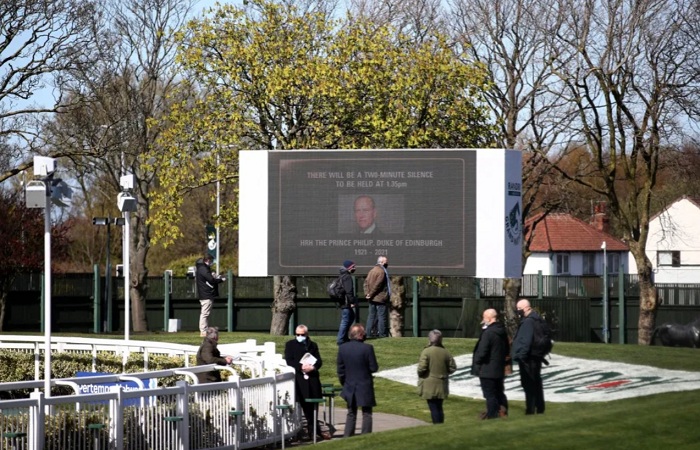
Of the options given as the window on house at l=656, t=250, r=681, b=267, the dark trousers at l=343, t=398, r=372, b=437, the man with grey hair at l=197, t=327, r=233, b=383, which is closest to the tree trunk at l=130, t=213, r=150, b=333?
the man with grey hair at l=197, t=327, r=233, b=383

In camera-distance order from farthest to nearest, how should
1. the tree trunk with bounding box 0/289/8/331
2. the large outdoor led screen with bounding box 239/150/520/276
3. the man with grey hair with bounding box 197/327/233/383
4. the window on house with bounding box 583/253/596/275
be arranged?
1. the window on house with bounding box 583/253/596/275
2. the tree trunk with bounding box 0/289/8/331
3. the large outdoor led screen with bounding box 239/150/520/276
4. the man with grey hair with bounding box 197/327/233/383

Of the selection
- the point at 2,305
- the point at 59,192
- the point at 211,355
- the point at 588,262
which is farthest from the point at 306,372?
the point at 588,262

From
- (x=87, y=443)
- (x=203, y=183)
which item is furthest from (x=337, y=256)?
(x=87, y=443)

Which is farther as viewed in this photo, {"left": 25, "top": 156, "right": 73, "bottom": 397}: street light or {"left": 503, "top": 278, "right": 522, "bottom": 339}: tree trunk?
{"left": 503, "top": 278, "right": 522, "bottom": 339}: tree trunk

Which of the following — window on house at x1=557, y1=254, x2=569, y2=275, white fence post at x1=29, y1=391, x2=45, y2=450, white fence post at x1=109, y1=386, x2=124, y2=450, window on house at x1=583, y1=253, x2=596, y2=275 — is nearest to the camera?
white fence post at x1=29, y1=391, x2=45, y2=450

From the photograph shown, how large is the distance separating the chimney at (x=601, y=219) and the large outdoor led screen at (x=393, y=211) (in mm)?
55096

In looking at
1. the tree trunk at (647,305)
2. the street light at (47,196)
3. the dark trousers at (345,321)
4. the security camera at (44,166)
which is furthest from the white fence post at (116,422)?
the tree trunk at (647,305)

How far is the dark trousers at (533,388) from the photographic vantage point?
18984 mm

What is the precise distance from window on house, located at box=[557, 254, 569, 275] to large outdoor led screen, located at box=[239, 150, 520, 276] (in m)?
54.2

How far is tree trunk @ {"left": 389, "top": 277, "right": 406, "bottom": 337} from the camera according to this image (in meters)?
40.7

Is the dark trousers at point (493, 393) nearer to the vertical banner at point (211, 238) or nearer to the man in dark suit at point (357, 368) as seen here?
the man in dark suit at point (357, 368)

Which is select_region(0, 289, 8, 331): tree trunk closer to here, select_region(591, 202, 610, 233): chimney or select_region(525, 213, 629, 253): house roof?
select_region(525, 213, 629, 253): house roof

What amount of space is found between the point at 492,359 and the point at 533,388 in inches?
52.8

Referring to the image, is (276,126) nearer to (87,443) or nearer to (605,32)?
(605,32)
